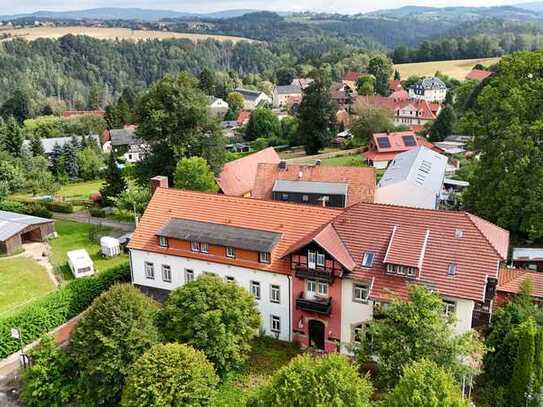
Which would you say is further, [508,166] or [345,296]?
[508,166]

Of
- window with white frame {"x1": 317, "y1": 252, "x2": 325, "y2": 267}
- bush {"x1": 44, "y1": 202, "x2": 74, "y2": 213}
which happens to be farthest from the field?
window with white frame {"x1": 317, "y1": 252, "x2": 325, "y2": 267}

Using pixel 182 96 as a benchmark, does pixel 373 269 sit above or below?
below

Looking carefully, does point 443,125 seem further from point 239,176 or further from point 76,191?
point 76,191

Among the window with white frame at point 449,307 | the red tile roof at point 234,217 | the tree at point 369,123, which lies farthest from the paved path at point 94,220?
the tree at point 369,123

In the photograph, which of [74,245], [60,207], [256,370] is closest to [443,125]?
[60,207]

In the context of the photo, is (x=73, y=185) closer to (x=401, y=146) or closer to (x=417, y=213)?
(x=401, y=146)

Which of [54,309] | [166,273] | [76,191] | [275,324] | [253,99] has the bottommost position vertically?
[76,191]

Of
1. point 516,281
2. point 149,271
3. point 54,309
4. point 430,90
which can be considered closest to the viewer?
point 516,281

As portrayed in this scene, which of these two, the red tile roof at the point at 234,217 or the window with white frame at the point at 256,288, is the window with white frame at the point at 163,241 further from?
the window with white frame at the point at 256,288

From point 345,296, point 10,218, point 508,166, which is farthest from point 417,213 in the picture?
point 10,218
